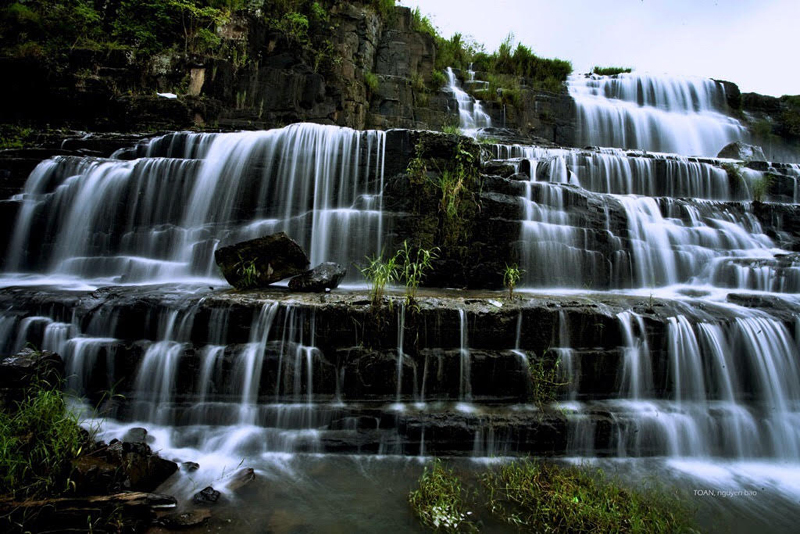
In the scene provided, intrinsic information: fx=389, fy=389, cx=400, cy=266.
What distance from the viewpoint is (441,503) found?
116 inches

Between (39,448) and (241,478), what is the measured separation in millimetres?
1453

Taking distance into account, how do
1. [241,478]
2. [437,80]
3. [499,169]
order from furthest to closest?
[437,80], [499,169], [241,478]

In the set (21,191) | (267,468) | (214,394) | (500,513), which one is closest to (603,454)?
(500,513)

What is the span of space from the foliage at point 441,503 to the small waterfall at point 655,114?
1331 centimetres

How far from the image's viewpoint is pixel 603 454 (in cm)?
385

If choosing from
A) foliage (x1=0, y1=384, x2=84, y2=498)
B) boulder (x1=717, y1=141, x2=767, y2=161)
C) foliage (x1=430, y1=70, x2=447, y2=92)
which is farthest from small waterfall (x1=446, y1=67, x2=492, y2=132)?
foliage (x1=0, y1=384, x2=84, y2=498)

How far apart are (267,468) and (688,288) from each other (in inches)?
275

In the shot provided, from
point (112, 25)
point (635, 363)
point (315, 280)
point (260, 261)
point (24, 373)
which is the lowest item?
point (24, 373)

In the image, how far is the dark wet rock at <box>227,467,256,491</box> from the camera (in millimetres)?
3141

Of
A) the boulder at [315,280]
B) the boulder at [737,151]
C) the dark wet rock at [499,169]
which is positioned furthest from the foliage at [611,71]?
the boulder at [315,280]

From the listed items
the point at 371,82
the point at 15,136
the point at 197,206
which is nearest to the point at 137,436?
the point at 197,206

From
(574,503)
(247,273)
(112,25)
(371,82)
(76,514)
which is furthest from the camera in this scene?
(371,82)

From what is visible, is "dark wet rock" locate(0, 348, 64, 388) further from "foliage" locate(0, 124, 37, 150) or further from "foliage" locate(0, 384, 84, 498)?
"foliage" locate(0, 124, 37, 150)

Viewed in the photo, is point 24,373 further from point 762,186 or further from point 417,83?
point 762,186
